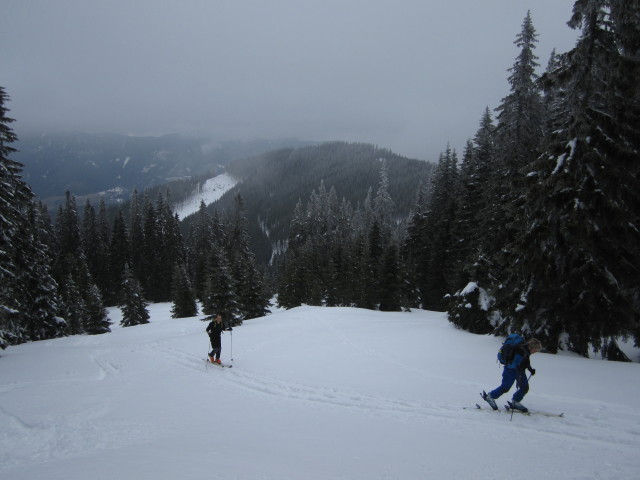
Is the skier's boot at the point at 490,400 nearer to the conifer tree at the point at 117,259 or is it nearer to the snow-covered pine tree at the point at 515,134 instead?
the snow-covered pine tree at the point at 515,134

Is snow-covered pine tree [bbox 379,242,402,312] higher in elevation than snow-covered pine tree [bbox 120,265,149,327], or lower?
higher

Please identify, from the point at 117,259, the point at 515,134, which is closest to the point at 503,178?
the point at 515,134

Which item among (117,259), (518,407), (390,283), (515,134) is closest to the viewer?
(518,407)

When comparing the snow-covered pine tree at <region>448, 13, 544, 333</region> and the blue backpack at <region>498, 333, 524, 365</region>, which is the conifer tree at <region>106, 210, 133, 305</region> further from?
the blue backpack at <region>498, 333, 524, 365</region>

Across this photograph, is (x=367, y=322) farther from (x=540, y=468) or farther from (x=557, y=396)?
(x=540, y=468)

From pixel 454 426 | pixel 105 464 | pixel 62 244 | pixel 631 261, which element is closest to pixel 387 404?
pixel 454 426

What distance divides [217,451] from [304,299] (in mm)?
43438

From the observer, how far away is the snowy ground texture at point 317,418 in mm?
5395

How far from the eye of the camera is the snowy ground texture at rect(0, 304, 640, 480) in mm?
5395

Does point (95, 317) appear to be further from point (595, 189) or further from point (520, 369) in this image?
point (595, 189)

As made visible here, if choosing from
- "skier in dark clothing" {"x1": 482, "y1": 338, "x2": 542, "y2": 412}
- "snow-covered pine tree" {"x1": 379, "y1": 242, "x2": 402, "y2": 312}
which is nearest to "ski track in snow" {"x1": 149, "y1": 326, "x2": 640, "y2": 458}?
"skier in dark clothing" {"x1": 482, "y1": 338, "x2": 542, "y2": 412}

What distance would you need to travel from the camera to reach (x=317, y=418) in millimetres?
8031

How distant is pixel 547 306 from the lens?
12.4 meters

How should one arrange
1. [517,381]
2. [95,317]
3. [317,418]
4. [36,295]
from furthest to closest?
1. [95,317]
2. [36,295]
3. [317,418]
4. [517,381]
